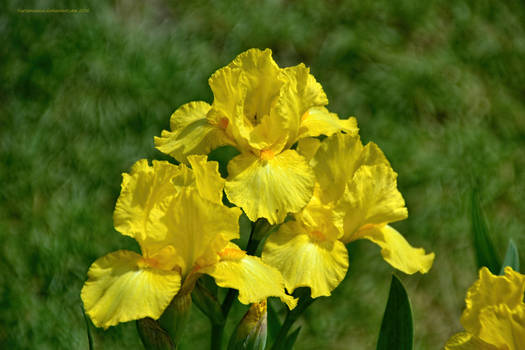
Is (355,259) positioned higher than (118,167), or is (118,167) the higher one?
(118,167)

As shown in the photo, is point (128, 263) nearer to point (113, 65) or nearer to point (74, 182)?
point (74, 182)

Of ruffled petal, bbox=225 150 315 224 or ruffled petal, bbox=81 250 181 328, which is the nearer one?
ruffled petal, bbox=81 250 181 328

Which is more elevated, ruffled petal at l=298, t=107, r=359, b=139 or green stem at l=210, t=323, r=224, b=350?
ruffled petal at l=298, t=107, r=359, b=139

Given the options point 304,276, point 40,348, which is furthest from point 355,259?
point 304,276

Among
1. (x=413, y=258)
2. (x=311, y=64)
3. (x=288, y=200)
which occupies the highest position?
(x=288, y=200)

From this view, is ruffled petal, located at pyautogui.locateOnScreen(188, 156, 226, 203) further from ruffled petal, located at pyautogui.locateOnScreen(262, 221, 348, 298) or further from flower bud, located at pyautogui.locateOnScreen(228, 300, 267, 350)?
flower bud, located at pyautogui.locateOnScreen(228, 300, 267, 350)

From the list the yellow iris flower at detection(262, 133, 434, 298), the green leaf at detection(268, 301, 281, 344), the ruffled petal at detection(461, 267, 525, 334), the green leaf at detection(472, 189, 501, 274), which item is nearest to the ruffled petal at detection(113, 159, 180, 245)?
the yellow iris flower at detection(262, 133, 434, 298)

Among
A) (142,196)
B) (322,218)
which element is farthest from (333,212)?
(142,196)

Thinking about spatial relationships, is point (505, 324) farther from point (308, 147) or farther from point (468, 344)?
point (308, 147)
